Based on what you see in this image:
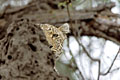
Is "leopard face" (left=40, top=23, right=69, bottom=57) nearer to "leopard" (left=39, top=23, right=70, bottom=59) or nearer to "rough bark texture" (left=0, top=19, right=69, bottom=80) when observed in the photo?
"leopard" (left=39, top=23, right=70, bottom=59)

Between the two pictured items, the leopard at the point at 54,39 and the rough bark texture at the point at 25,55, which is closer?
the rough bark texture at the point at 25,55

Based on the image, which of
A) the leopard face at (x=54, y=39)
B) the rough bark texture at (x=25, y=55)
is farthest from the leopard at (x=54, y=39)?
the rough bark texture at (x=25, y=55)

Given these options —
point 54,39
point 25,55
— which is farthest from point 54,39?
point 25,55

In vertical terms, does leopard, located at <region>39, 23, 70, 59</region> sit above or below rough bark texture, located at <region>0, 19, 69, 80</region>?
below

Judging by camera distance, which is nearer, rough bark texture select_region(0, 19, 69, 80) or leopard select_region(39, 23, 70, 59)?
rough bark texture select_region(0, 19, 69, 80)

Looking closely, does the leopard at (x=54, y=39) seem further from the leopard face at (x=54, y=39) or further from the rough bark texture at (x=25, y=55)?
the rough bark texture at (x=25, y=55)

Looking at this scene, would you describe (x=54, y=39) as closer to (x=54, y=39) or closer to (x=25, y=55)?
(x=54, y=39)

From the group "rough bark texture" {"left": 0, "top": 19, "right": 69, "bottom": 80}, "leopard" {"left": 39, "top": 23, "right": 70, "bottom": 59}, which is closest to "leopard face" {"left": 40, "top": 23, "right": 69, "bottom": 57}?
"leopard" {"left": 39, "top": 23, "right": 70, "bottom": 59}

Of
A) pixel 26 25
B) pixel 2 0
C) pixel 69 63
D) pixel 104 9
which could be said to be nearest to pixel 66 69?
pixel 69 63
